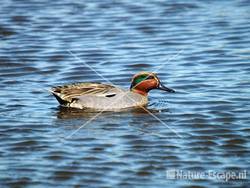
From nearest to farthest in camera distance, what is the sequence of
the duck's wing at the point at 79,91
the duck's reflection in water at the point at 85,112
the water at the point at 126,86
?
the water at the point at 126,86
the duck's reflection in water at the point at 85,112
the duck's wing at the point at 79,91

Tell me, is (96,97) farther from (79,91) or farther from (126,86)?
(126,86)

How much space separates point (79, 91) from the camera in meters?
10.5

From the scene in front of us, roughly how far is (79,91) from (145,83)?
902mm

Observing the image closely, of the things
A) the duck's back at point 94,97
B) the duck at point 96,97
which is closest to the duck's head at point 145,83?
the duck at point 96,97

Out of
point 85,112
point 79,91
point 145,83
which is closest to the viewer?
point 85,112

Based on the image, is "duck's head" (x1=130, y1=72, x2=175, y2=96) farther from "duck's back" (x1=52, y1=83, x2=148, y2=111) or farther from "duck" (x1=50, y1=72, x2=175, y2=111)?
"duck's back" (x1=52, y1=83, x2=148, y2=111)

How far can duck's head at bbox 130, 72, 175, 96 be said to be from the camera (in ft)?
35.6

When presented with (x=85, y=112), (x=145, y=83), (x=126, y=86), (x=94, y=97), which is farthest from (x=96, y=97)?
(x=126, y=86)

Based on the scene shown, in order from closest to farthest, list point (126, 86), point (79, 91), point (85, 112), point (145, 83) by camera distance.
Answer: point (85, 112) < point (79, 91) < point (145, 83) < point (126, 86)

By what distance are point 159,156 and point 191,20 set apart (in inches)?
293

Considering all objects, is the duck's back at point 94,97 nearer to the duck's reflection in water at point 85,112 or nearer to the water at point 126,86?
the duck's reflection in water at point 85,112

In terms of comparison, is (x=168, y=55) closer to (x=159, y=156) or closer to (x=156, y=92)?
(x=156, y=92)

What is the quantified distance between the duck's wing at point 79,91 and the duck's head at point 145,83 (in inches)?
15.3

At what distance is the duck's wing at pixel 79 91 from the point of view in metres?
10.4
